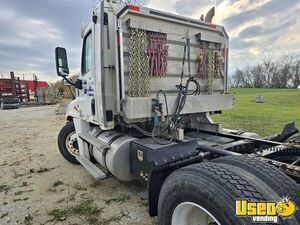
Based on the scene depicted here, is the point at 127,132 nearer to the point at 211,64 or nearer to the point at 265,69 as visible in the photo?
the point at 211,64

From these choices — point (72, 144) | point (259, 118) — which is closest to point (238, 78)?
point (259, 118)

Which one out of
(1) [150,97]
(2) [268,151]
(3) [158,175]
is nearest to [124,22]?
(1) [150,97]

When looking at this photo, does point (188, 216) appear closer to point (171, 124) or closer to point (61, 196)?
point (171, 124)

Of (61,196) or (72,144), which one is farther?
(72,144)

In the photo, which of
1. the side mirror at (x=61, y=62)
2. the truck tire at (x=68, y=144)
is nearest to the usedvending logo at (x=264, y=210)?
the side mirror at (x=61, y=62)

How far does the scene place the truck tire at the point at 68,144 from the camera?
4746 mm

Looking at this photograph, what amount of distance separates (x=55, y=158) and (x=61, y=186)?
1.68 m

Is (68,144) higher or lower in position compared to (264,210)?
lower

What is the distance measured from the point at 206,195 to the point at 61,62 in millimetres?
3143

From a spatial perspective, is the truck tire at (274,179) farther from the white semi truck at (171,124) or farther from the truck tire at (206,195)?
the truck tire at (206,195)

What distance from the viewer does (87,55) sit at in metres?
3.74

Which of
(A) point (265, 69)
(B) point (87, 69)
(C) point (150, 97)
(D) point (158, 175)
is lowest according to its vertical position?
(D) point (158, 175)

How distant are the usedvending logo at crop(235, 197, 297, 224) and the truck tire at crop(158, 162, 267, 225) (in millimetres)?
28

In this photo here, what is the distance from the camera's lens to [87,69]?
147 inches
